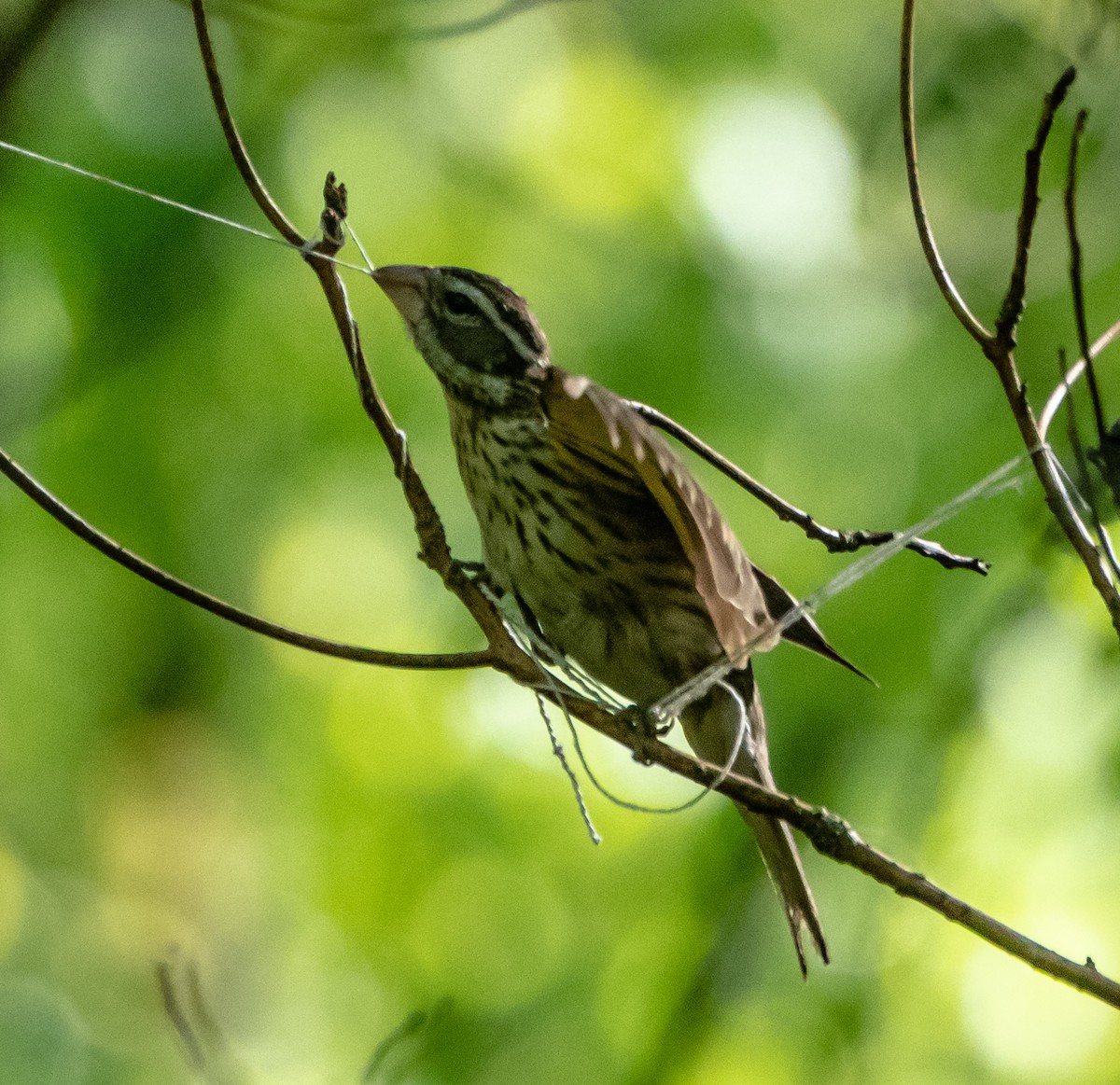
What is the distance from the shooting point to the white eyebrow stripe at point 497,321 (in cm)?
340

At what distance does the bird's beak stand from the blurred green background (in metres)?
2.20

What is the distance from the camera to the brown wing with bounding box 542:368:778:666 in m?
2.41

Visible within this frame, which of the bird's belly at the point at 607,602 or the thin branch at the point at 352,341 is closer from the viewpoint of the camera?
the thin branch at the point at 352,341

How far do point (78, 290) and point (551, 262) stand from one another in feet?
8.27

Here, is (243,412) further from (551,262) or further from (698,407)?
(698,407)

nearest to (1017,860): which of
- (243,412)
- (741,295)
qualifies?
(741,295)

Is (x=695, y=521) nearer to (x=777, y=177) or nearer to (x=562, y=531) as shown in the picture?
(x=562, y=531)

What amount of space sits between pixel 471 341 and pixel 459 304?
0.32 ft

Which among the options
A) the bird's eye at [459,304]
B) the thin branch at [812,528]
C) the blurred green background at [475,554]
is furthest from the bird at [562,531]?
the blurred green background at [475,554]

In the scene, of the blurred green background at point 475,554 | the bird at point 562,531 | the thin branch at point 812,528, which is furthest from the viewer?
the blurred green background at point 475,554

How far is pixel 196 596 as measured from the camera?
2232 millimetres

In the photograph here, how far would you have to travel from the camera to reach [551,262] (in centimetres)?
773

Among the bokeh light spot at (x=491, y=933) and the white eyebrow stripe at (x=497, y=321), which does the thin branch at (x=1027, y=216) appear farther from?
the bokeh light spot at (x=491, y=933)

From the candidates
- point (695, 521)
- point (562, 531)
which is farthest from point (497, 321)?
point (695, 521)
